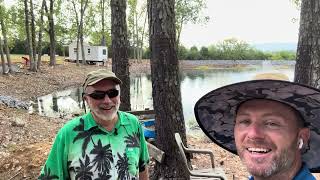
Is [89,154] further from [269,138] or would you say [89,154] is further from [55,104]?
[55,104]

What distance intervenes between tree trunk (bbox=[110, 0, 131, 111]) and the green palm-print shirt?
6023 millimetres

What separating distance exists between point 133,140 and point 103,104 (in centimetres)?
40

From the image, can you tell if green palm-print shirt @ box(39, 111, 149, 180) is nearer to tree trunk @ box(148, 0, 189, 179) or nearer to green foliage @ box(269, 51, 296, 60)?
tree trunk @ box(148, 0, 189, 179)

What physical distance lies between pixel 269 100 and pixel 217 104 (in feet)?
1.39

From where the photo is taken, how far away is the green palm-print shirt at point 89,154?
3066 millimetres

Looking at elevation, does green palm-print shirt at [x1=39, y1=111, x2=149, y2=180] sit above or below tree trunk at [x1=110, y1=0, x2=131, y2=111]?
below

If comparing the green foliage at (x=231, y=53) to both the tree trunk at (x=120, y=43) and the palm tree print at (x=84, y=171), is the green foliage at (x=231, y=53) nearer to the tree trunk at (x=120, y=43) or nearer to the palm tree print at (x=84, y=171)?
the tree trunk at (x=120, y=43)

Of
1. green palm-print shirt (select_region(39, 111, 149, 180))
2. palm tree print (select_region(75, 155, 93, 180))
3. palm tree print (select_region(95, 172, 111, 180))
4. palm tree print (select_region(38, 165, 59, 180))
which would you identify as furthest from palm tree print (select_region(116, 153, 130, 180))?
palm tree print (select_region(38, 165, 59, 180))

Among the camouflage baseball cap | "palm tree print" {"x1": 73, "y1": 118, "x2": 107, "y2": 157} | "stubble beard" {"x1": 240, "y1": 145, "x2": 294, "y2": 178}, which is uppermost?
the camouflage baseball cap

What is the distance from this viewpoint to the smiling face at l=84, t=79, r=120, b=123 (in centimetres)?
325

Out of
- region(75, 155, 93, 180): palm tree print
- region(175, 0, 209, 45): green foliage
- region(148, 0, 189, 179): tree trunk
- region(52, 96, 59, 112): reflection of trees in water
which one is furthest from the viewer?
region(175, 0, 209, 45): green foliage

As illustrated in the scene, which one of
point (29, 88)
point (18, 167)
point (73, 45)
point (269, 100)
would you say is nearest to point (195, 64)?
point (73, 45)

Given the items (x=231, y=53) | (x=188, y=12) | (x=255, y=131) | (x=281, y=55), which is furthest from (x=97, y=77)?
(x=281, y=55)

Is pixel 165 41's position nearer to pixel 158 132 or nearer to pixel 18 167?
pixel 158 132
